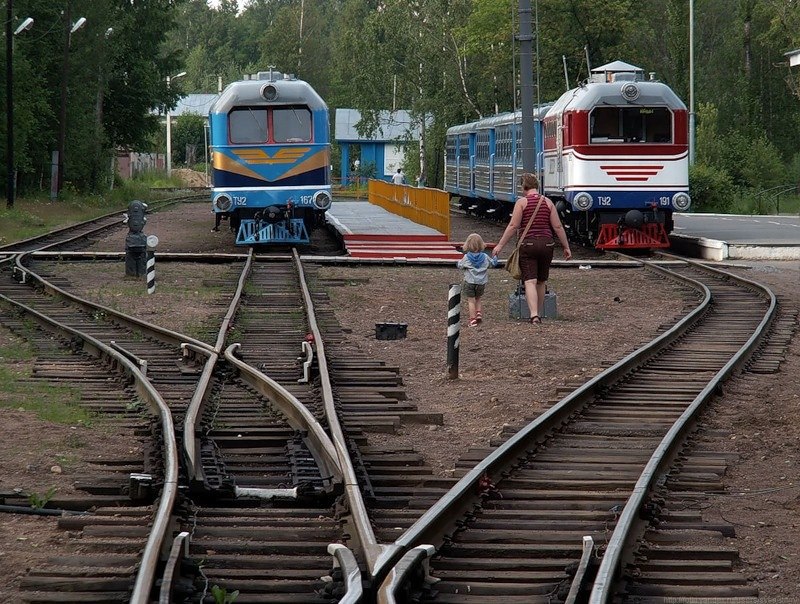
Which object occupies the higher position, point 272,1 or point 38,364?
point 272,1

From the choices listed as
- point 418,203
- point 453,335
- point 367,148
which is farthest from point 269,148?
point 367,148

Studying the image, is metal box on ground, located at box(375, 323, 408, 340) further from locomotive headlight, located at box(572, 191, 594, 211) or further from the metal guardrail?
the metal guardrail

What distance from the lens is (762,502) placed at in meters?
7.62

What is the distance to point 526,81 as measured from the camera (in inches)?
679

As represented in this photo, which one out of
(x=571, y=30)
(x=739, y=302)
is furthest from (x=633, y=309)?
(x=571, y=30)

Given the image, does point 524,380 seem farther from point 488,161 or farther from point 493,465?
point 488,161

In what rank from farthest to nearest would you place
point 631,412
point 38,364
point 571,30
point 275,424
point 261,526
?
1. point 571,30
2. point 38,364
3. point 631,412
4. point 275,424
5. point 261,526

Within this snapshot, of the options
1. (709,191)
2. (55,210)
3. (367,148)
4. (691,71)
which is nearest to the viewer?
(55,210)

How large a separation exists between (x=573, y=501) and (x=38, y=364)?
6.55 m

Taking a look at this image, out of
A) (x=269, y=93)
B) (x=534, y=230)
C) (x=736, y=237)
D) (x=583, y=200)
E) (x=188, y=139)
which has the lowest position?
(x=736, y=237)

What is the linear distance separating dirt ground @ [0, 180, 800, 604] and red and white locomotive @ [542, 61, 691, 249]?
9.87 ft

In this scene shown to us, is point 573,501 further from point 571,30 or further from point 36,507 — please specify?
point 571,30

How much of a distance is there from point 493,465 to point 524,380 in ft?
14.0

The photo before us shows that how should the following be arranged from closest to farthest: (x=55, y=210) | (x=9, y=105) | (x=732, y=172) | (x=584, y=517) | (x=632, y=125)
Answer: (x=584, y=517), (x=632, y=125), (x=9, y=105), (x=55, y=210), (x=732, y=172)
